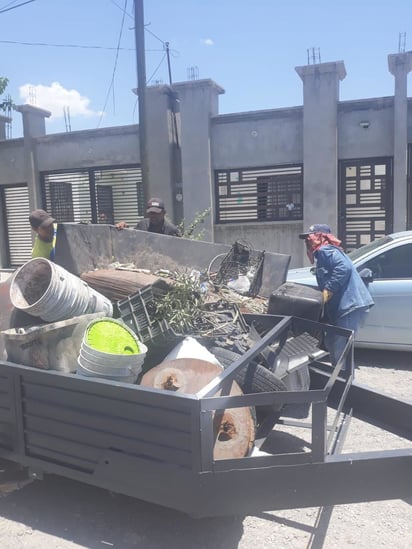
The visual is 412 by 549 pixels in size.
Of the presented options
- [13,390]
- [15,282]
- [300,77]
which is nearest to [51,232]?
[15,282]

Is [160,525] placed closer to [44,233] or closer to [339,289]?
[339,289]

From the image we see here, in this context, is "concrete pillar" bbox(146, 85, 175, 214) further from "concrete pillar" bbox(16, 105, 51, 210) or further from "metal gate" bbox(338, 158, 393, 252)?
"metal gate" bbox(338, 158, 393, 252)

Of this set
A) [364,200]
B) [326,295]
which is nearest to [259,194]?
[364,200]

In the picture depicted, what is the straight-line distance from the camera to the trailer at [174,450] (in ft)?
7.95

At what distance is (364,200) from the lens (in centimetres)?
1118

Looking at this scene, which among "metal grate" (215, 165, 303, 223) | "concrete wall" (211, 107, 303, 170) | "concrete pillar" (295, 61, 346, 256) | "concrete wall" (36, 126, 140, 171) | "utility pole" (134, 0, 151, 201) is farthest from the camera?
"concrete wall" (36, 126, 140, 171)

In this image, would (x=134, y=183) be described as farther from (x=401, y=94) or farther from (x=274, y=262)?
(x=274, y=262)

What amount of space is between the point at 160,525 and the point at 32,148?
12.5 meters

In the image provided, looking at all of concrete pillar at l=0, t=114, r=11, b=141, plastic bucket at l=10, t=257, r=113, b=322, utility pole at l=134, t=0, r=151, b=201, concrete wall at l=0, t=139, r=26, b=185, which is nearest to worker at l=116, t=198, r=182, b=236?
plastic bucket at l=10, t=257, r=113, b=322

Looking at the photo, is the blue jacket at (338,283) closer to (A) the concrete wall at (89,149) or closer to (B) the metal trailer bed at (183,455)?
(B) the metal trailer bed at (183,455)

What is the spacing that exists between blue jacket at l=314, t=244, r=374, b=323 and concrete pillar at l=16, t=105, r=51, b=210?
1076cm

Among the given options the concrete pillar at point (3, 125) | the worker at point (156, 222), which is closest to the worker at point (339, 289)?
the worker at point (156, 222)

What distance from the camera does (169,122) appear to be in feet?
39.9

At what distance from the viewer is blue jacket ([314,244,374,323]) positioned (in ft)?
15.7
